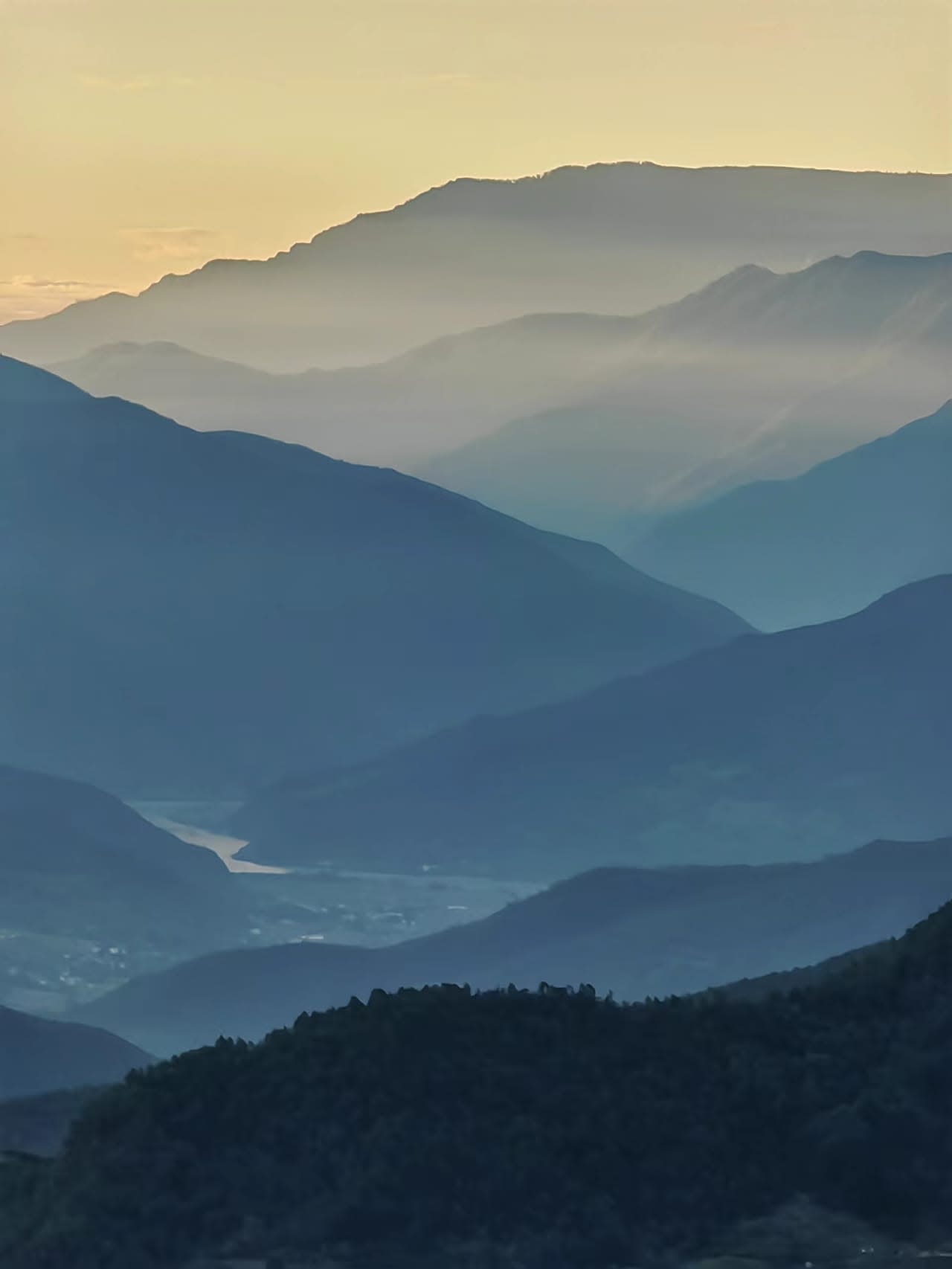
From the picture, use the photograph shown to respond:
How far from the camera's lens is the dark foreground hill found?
48.5 metres

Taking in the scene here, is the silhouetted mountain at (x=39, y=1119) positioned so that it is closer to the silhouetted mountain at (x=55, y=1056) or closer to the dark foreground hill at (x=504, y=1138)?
the dark foreground hill at (x=504, y=1138)

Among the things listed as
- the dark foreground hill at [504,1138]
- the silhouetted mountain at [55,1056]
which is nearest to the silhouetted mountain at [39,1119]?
the dark foreground hill at [504,1138]

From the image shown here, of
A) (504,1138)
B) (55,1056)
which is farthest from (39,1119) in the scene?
(55,1056)

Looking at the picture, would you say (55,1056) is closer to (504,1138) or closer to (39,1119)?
(39,1119)

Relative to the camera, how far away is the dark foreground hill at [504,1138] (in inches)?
1911

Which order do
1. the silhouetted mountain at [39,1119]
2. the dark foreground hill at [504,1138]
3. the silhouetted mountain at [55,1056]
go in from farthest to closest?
the silhouetted mountain at [55,1056]
the silhouetted mountain at [39,1119]
the dark foreground hill at [504,1138]

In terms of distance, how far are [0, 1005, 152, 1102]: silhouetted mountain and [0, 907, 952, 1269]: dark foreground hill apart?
3960 inches

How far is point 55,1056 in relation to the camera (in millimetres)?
167250

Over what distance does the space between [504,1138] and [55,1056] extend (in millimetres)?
119643

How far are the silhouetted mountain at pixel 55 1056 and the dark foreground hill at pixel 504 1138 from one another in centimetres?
10057

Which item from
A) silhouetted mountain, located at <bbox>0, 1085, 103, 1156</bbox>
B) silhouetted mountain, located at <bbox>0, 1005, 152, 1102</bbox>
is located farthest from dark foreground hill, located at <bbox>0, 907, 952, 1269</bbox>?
silhouetted mountain, located at <bbox>0, 1005, 152, 1102</bbox>

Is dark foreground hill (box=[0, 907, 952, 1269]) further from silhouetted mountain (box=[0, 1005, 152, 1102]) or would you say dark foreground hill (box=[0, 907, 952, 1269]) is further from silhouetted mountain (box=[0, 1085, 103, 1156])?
silhouetted mountain (box=[0, 1005, 152, 1102])

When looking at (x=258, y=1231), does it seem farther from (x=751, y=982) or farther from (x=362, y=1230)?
(x=751, y=982)

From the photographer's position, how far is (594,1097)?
5206 cm
